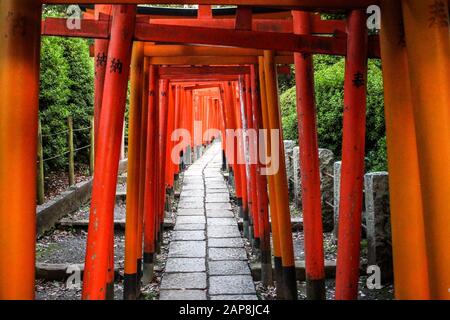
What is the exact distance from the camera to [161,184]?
24.8ft

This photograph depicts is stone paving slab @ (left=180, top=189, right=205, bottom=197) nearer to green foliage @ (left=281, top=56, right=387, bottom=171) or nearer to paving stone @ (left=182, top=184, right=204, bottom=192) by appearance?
paving stone @ (left=182, top=184, right=204, bottom=192)

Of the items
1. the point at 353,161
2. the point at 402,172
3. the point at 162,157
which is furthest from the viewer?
the point at 162,157

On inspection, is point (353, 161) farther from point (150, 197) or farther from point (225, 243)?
point (225, 243)

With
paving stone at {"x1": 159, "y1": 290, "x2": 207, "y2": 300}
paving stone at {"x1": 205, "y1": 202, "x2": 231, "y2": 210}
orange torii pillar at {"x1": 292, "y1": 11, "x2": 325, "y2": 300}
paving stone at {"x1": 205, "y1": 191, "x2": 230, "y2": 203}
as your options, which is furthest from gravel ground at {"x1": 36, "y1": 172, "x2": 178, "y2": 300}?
orange torii pillar at {"x1": 292, "y1": 11, "x2": 325, "y2": 300}

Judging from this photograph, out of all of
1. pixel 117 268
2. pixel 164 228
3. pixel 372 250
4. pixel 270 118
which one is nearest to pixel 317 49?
pixel 270 118

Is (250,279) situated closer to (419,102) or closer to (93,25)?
(93,25)

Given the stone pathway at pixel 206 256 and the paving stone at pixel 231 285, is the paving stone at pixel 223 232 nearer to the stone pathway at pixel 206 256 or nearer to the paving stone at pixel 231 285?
the stone pathway at pixel 206 256

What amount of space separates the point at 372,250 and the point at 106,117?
11.6 feet

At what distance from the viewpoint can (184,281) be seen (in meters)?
5.68

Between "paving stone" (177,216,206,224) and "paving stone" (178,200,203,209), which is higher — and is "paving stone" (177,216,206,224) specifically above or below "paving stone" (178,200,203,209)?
below

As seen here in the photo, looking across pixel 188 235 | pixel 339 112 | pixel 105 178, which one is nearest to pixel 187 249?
pixel 188 235

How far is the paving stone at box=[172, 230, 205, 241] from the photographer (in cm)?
760

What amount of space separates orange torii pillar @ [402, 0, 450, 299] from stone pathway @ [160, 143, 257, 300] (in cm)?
387

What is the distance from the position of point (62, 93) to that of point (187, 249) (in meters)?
4.19
